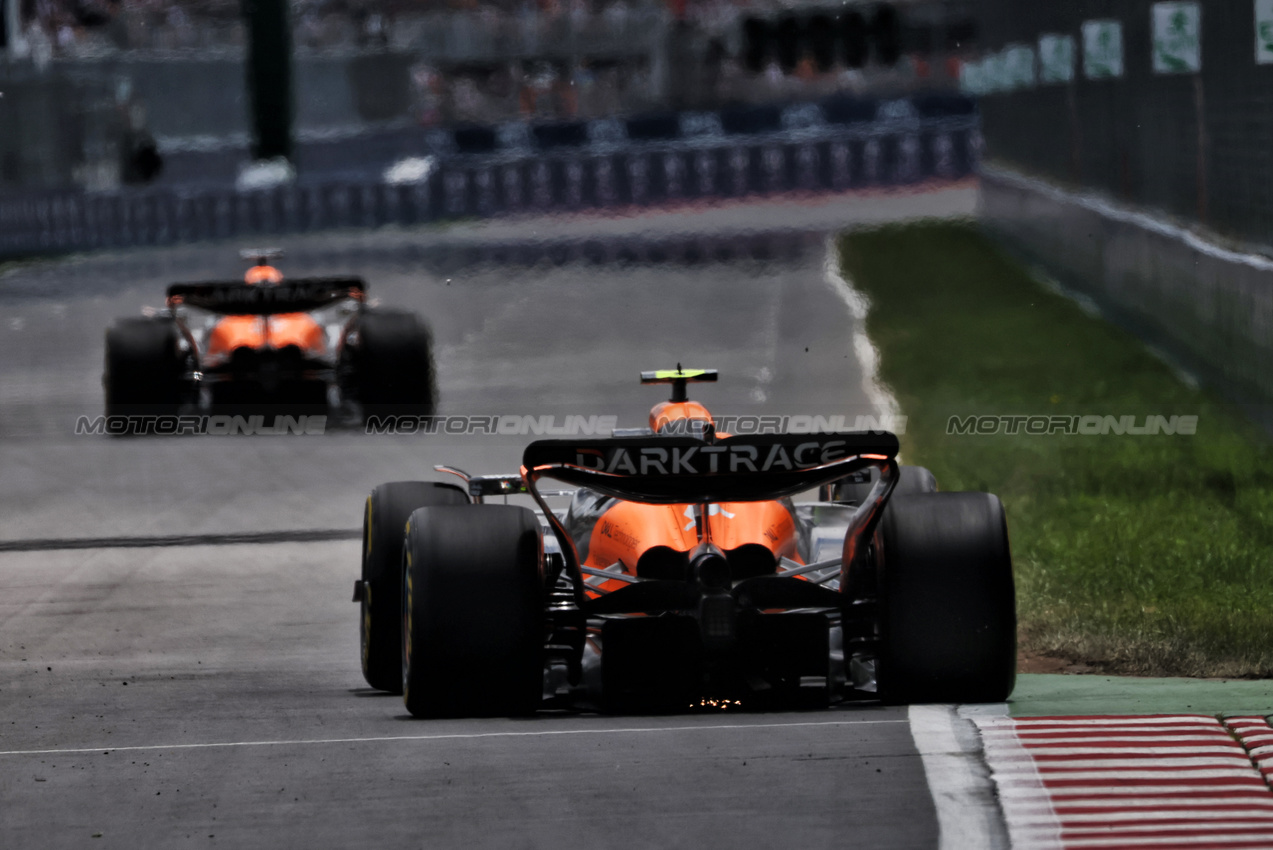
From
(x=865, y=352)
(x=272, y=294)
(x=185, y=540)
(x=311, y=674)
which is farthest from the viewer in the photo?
(x=865, y=352)

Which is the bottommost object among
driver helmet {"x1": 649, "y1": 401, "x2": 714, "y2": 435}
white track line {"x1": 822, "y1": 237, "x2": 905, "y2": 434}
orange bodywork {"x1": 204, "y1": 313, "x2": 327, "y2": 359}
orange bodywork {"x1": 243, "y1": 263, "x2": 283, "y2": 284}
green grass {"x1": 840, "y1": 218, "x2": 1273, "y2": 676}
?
white track line {"x1": 822, "y1": 237, "x2": 905, "y2": 434}

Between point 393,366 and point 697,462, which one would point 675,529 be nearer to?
point 697,462

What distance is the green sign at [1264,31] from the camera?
14281 mm

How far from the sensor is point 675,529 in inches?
282

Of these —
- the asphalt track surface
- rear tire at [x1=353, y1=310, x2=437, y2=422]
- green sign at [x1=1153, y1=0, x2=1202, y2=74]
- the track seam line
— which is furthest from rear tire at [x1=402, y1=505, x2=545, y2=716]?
green sign at [x1=1153, y1=0, x2=1202, y2=74]

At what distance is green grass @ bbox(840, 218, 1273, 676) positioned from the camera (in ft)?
27.6

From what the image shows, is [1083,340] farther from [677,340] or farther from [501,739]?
[501,739]

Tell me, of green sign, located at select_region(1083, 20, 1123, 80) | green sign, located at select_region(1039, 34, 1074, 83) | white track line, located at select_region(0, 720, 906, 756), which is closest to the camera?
white track line, located at select_region(0, 720, 906, 756)

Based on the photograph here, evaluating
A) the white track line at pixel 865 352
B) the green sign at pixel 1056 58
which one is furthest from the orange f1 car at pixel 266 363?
the green sign at pixel 1056 58

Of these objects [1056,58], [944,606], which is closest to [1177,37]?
[1056,58]

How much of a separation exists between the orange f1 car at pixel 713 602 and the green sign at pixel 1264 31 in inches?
342

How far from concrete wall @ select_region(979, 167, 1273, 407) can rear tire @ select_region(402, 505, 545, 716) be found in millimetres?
8220

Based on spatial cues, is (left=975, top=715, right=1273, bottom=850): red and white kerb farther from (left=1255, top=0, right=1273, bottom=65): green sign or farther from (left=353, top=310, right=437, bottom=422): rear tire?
(left=353, top=310, right=437, bottom=422): rear tire

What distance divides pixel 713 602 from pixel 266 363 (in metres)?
9.74
